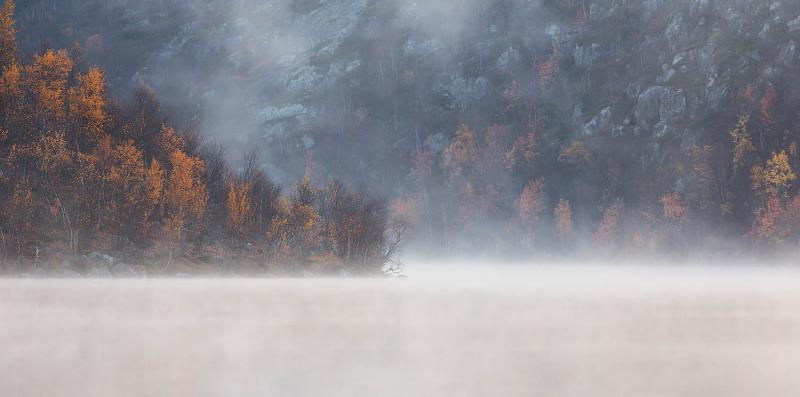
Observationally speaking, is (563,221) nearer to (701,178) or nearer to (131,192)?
(701,178)

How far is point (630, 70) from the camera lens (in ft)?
524

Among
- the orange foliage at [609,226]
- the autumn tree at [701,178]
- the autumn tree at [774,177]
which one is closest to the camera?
the autumn tree at [774,177]

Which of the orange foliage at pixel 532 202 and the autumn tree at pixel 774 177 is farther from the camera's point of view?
the orange foliage at pixel 532 202

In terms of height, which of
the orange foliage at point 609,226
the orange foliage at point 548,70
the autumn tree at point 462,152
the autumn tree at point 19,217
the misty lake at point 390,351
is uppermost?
the orange foliage at point 548,70

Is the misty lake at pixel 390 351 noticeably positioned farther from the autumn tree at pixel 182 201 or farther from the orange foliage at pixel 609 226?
the orange foliage at pixel 609 226

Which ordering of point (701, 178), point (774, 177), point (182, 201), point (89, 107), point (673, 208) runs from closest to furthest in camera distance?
point (89, 107) → point (182, 201) → point (774, 177) → point (701, 178) → point (673, 208)

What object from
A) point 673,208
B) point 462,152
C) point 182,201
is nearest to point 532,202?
point 462,152

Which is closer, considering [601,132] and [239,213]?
[239,213]

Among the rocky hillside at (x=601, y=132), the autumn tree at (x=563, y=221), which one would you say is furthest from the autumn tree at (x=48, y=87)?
the autumn tree at (x=563, y=221)

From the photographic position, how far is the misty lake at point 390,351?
934 centimetres

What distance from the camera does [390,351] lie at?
42.3 ft

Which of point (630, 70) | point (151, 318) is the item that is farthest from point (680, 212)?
point (151, 318)

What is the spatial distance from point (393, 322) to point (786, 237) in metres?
100.0

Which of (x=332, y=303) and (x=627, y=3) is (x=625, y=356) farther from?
(x=627, y=3)
